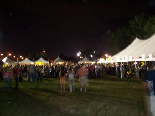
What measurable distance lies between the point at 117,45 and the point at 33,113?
2272 inches

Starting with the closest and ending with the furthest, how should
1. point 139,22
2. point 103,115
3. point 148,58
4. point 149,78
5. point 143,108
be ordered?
point 149,78 < point 103,115 < point 143,108 < point 148,58 < point 139,22

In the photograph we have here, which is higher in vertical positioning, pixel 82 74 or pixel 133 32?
pixel 133 32

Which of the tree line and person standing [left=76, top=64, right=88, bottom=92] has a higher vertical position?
the tree line

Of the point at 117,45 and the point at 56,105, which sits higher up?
the point at 117,45

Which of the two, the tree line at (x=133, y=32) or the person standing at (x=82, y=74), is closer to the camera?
the person standing at (x=82, y=74)

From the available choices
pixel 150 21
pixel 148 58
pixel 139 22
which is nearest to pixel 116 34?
pixel 139 22

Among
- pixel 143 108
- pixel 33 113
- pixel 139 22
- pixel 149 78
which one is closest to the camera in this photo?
pixel 149 78

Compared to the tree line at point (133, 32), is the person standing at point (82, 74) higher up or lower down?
lower down

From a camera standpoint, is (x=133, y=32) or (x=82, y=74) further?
(x=133, y=32)

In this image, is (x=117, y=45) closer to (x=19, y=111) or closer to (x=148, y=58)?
(x=148, y=58)

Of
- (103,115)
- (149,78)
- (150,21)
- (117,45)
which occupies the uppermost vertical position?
(150,21)

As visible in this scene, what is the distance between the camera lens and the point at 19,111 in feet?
26.2

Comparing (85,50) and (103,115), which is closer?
(103,115)

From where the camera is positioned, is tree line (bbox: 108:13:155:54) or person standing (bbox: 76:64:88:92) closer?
person standing (bbox: 76:64:88:92)
